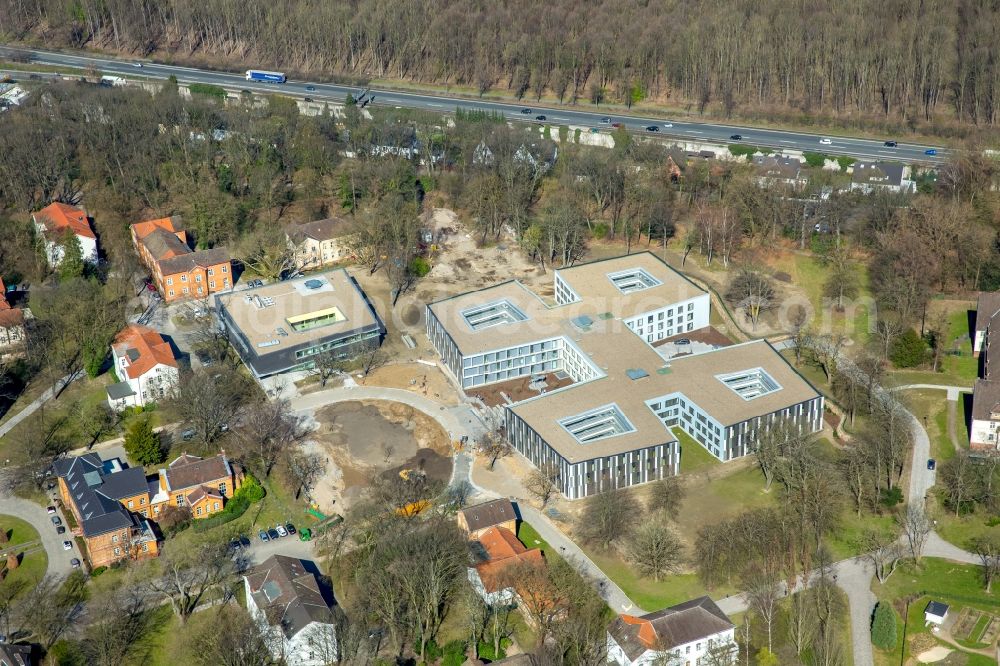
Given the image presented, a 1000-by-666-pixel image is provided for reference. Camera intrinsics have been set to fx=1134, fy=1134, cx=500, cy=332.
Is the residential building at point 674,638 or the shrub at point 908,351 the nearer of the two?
the residential building at point 674,638

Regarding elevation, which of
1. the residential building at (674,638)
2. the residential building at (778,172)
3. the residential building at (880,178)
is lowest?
the residential building at (674,638)

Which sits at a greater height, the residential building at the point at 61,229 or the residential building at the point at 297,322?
the residential building at the point at 61,229

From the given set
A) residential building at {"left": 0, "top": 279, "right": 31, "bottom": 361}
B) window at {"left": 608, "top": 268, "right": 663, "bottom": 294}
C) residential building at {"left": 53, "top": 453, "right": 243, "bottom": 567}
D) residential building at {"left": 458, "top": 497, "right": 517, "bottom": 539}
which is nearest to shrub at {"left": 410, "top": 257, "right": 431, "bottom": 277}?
window at {"left": 608, "top": 268, "right": 663, "bottom": 294}

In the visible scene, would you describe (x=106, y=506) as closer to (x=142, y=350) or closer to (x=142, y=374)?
(x=142, y=374)

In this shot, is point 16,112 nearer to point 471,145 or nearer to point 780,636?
point 471,145

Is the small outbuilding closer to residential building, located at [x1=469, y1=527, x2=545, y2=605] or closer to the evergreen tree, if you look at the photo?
residential building, located at [x1=469, y1=527, x2=545, y2=605]

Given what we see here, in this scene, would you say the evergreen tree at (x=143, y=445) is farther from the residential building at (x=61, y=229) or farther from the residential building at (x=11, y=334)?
the residential building at (x=61, y=229)

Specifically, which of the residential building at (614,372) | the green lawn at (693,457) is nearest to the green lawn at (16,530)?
the residential building at (614,372)

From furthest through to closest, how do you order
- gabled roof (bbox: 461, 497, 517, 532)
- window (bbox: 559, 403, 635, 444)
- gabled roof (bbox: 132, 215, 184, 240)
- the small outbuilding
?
gabled roof (bbox: 132, 215, 184, 240), window (bbox: 559, 403, 635, 444), gabled roof (bbox: 461, 497, 517, 532), the small outbuilding
